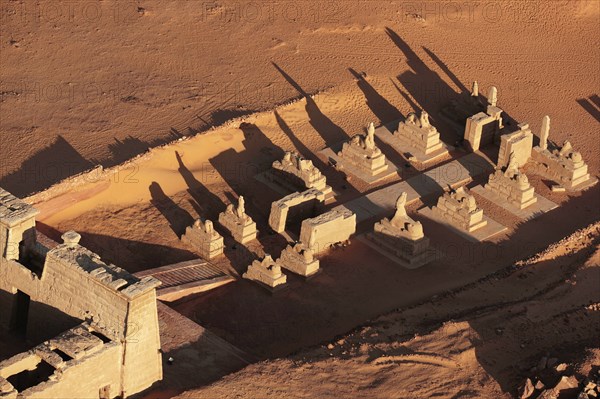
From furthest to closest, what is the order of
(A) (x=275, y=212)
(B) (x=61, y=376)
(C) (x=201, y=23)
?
1. (C) (x=201, y=23)
2. (A) (x=275, y=212)
3. (B) (x=61, y=376)

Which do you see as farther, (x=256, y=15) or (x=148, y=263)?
(x=256, y=15)

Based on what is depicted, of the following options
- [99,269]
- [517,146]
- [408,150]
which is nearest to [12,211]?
[99,269]

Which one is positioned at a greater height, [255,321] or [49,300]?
[49,300]

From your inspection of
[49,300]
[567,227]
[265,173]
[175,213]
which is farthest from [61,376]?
[567,227]

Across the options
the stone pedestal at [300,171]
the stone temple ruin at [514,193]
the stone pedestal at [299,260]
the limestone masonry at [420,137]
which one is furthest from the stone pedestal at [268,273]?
the limestone masonry at [420,137]

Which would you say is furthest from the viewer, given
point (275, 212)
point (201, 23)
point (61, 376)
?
point (201, 23)

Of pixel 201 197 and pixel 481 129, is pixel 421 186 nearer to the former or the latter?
pixel 481 129

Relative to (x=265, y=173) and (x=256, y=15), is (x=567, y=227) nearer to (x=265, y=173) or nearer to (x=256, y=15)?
(x=265, y=173)

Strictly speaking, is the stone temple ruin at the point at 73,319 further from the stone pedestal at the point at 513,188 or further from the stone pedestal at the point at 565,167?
the stone pedestal at the point at 565,167
